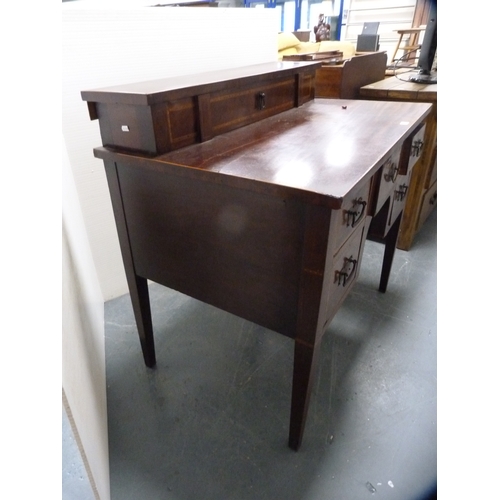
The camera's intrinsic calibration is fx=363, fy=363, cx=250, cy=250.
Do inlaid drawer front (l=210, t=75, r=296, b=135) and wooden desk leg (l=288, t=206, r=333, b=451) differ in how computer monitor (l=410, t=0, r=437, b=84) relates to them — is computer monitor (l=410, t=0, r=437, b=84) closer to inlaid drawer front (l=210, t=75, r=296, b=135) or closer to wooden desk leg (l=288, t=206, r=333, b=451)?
inlaid drawer front (l=210, t=75, r=296, b=135)

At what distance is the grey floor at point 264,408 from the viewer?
35.9 inches

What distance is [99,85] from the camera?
A: 116 cm

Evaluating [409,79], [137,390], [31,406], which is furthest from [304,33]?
[31,406]

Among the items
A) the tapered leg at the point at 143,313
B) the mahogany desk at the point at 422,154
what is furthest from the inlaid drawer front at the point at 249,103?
the mahogany desk at the point at 422,154

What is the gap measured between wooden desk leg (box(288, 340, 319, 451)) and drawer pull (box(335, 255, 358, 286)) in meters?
0.16

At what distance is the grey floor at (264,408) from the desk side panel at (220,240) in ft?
1.28

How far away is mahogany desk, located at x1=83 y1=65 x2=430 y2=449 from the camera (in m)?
0.67

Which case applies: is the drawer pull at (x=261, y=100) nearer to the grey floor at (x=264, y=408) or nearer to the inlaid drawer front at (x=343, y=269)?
the inlaid drawer front at (x=343, y=269)

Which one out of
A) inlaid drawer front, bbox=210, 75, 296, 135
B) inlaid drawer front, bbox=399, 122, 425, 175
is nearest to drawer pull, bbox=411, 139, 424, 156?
inlaid drawer front, bbox=399, 122, 425, 175

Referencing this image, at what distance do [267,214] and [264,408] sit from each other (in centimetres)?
67

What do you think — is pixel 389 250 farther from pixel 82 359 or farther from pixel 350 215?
pixel 82 359

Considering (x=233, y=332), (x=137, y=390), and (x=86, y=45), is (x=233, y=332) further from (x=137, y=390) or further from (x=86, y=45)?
(x=86, y=45)

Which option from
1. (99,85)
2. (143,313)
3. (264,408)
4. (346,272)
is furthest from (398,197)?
(99,85)

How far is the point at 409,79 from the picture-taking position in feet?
6.22
